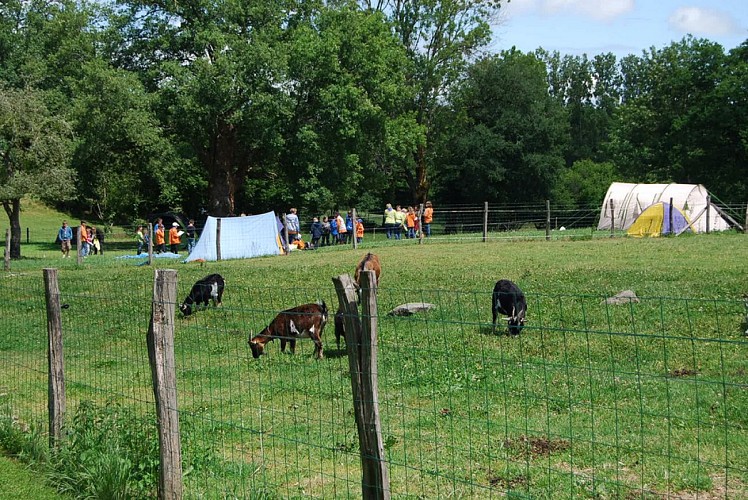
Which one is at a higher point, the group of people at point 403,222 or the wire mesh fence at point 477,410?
the group of people at point 403,222

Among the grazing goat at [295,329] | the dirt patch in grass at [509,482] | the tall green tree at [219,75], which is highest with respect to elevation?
the tall green tree at [219,75]

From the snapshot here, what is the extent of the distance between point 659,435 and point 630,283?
8907mm

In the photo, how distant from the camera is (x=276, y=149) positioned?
4012cm

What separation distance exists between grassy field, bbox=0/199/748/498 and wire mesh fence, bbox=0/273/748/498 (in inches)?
1.2

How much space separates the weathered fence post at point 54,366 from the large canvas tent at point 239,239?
20.3 m

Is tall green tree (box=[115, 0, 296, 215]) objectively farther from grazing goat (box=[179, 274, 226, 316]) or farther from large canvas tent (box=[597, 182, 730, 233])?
grazing goat (box=[179, 274, 226, 316])

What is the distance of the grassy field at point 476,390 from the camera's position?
20.2 feet

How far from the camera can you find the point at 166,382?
5688mm

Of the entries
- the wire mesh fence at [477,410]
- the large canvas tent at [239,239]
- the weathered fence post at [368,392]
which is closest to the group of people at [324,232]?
the large canvas tent at [239,239]

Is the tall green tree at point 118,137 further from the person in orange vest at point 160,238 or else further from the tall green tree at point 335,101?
the person in orange vest at point 160,238

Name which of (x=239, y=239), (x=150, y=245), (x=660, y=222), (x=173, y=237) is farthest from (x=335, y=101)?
(x=660, y=222)

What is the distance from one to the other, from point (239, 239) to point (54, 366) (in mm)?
21746

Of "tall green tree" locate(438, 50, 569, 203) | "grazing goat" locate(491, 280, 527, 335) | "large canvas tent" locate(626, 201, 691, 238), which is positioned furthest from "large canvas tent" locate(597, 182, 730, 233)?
"grazing goat" locate(491, 280, 527, 335)

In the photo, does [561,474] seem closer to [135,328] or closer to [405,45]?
[135,328]
